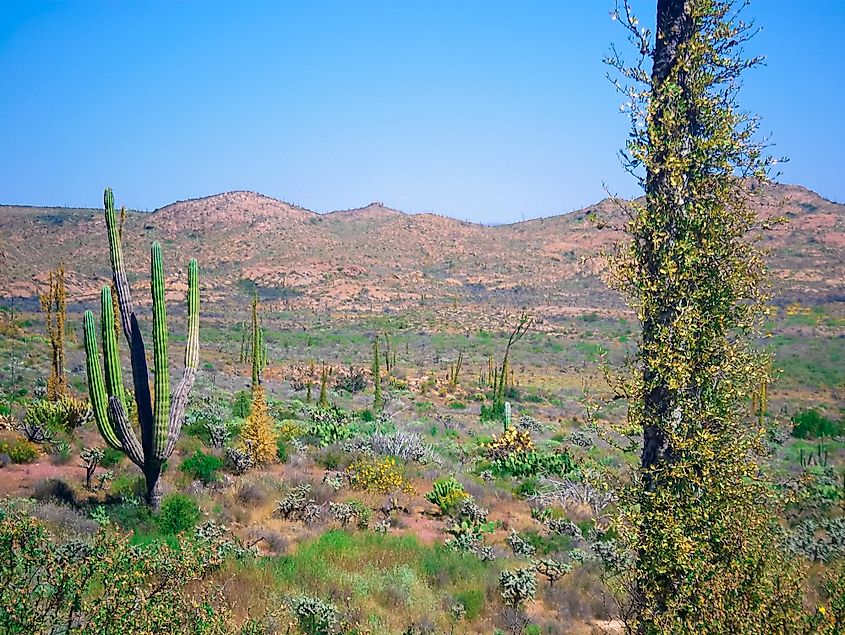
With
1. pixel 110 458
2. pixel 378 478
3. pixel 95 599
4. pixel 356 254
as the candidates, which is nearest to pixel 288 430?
pixel 378 478

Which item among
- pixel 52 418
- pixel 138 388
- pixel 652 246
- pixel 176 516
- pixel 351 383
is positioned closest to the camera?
pixel 652 246

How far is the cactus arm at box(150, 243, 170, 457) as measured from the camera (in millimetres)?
10617

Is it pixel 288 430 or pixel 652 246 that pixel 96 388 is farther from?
pixel 652 246

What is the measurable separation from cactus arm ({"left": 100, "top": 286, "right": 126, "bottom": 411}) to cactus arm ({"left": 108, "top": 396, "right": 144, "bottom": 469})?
0.55 ft

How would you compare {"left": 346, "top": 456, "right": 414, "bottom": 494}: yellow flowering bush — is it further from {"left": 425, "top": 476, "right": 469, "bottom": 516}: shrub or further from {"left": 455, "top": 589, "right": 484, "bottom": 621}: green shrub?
{"left": 455, "top": 589, "right": 484, "bottom": 621}: green shrub

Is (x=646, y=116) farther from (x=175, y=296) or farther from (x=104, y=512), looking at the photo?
(x=175, y=296)

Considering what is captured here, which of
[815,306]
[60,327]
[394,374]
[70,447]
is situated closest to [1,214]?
[394,374]

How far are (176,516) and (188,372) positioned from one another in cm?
265

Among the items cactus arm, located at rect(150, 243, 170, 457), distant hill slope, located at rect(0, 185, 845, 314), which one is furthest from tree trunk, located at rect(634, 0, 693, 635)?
distant hill slope, located at rect(0, 185, 845, 314)

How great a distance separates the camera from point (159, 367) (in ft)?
36.2

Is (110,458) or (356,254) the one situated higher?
(356,254)

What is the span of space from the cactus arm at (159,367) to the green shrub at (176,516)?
3.31ft

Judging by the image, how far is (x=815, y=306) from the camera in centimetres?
5656

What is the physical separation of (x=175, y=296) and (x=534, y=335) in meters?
35.1
